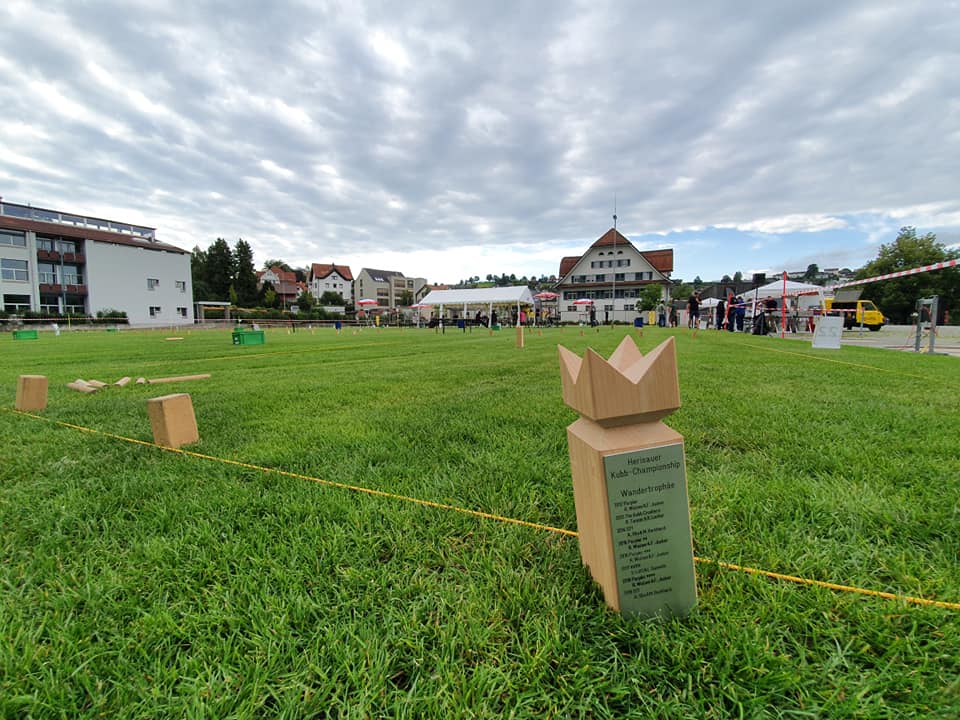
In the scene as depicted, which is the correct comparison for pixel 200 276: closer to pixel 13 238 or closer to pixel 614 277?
pixel 13 238

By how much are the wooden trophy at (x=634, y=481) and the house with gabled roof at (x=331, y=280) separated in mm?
104395

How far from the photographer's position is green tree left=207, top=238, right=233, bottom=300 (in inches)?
2445

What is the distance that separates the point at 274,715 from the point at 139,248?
180 ft

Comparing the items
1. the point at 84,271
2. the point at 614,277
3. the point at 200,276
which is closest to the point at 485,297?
the point at 614,277

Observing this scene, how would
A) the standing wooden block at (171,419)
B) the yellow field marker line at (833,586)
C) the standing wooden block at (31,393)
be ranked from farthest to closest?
the standing wooden block at (31,393) < the standing wooden block at (171,419) < the yellow field marker line at (833,586)

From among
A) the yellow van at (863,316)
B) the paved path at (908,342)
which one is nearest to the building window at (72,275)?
the paved path at (908,342)

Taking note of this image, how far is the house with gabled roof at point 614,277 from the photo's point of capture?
48500 mm

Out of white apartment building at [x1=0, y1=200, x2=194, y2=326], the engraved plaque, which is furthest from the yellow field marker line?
white apartment building at [x1=0, y1=200, x2=194, y2=326]

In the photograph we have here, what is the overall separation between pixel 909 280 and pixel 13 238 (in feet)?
254

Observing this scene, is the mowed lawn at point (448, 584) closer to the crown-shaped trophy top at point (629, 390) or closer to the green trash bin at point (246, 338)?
the crown-shaped trophy top at point (629, 390)

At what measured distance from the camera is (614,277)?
4894cm

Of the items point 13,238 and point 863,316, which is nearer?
point 863,316

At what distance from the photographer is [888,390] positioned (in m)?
4.15

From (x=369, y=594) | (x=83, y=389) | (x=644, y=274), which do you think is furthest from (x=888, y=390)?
(x=644, y=274)
